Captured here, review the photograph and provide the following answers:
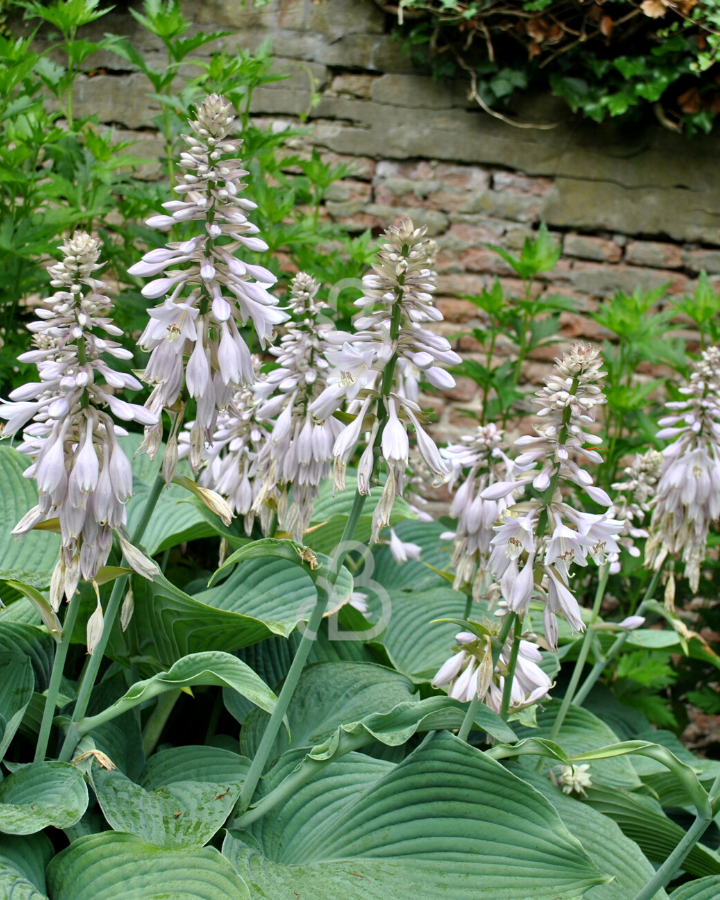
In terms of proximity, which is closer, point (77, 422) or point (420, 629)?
point (77, 422)

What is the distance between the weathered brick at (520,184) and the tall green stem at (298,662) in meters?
2.92

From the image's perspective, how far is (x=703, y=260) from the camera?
3615 millimetres

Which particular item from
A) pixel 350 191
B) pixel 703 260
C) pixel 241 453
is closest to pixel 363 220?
pixel 350 191

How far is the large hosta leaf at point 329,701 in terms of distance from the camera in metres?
1.49

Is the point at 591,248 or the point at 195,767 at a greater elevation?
the point at 591,248

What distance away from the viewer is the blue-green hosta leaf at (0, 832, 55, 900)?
3.42 feet

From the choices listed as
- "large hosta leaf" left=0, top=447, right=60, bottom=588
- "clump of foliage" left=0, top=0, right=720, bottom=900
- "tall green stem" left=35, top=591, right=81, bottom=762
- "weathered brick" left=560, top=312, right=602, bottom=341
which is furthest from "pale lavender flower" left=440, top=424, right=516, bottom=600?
"weathered brick" left=560, top=312, right=602, bottom=341

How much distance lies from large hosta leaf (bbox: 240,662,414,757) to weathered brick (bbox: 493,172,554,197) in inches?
110

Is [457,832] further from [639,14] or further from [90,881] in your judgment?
[639,14]

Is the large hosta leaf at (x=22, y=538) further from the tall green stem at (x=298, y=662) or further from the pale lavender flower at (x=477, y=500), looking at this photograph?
the pale lavender flower at (x=477, y=500)

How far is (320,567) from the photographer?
1142mm

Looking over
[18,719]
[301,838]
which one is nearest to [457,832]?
[301,838]

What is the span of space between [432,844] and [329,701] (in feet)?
1.42

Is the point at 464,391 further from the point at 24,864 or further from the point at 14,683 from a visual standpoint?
the point at 24,864
